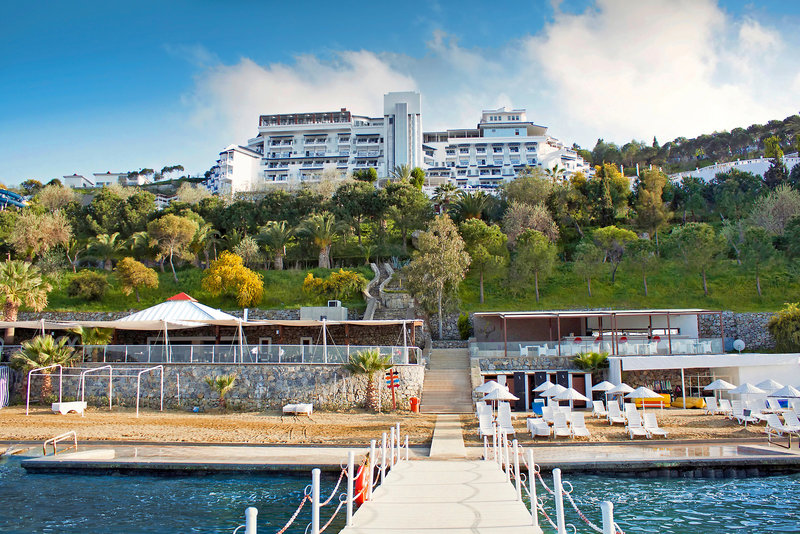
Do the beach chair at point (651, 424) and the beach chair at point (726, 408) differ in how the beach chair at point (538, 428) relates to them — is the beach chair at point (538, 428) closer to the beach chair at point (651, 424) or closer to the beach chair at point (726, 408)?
the beach chair at point (651, 424)

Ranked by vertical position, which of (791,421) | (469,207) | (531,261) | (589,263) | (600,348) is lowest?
(791,421)

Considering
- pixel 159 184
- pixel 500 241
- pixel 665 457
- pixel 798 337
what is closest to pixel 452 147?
pixel 159 184

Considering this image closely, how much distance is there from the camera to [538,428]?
62.6 ft

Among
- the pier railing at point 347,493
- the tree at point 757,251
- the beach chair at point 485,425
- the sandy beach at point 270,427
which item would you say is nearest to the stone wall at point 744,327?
the tree at point 757,251

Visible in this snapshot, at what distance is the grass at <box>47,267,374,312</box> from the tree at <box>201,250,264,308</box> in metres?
0.93

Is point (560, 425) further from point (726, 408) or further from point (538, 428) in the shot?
point (726, 408)

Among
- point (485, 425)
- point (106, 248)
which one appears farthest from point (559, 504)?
point (106, 248)

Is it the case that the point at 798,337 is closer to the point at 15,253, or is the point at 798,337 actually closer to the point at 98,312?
the point at 98,312

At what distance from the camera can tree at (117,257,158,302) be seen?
42.7m

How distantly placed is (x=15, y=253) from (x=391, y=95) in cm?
6608

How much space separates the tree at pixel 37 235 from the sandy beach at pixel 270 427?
1127 inches

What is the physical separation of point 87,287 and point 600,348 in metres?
34.9

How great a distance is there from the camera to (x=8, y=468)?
1563 cm

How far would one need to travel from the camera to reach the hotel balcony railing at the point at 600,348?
28.1m
